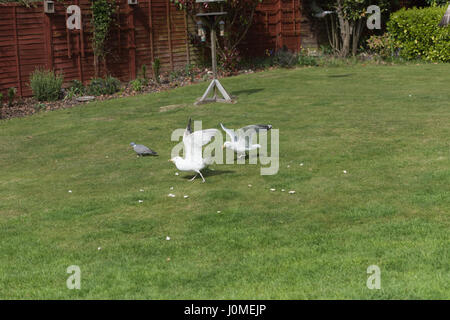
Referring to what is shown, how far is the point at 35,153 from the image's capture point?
12.9 metres

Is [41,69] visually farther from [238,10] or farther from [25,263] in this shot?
[25,263]

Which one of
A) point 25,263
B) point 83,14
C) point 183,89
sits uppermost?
point 83,14

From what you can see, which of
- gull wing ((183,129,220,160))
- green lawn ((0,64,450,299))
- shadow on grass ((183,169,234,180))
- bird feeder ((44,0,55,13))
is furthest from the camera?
bird feeder ((44,0,55,13))

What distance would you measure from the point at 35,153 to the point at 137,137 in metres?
2.13

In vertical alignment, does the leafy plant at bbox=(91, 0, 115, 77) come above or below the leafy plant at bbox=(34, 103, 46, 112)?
above

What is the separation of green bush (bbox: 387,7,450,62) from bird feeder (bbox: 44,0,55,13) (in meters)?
12.5

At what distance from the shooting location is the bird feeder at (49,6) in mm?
18891

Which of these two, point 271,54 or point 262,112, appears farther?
point 271,54

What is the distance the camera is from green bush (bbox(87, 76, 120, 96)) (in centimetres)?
1972

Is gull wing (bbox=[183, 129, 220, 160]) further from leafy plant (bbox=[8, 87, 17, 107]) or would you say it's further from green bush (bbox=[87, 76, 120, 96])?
green bush (bbox=[87, 76, 120, 96])

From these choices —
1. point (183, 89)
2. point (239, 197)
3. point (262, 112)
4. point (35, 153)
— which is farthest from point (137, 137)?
point (183, 89)

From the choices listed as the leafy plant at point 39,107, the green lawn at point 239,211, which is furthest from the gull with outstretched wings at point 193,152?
the leafy plant at point 39,107

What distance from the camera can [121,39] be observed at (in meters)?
21.2

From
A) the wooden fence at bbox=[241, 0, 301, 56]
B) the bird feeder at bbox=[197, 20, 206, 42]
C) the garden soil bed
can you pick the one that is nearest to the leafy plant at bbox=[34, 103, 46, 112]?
the garden soil bed
